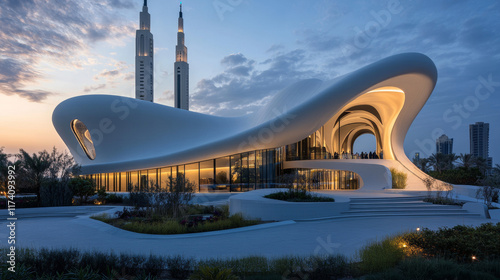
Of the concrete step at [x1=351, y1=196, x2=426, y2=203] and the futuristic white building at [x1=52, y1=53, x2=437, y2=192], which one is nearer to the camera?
the concrete step at [x1=351, y1=196, x2=426, y2=203]

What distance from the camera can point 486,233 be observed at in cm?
701

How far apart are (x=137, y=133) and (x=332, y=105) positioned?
18.1 metres

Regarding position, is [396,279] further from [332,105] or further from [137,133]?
[137,133]

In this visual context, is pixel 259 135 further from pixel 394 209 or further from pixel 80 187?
pixel 80 187

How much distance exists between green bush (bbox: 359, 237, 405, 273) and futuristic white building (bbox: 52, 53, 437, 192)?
1608 centimetres

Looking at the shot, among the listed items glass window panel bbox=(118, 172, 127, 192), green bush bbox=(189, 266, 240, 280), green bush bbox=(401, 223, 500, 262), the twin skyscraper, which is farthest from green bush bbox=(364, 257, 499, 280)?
the twin skyscraper

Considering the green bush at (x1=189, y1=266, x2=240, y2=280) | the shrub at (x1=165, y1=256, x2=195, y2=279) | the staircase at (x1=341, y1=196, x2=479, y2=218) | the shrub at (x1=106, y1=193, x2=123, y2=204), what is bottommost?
the shrub at (x1=106, y1=193, x2=123, y2=204)

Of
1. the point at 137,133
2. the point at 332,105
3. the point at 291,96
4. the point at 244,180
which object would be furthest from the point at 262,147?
the point at 137,133

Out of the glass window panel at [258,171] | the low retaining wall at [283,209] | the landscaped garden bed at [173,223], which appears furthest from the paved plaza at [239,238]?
the glass window panel at [258,171]

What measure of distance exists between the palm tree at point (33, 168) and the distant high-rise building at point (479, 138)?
148 m

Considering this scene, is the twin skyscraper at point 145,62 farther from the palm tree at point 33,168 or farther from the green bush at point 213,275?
the green bush at point 213,275

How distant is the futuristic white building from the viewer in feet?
73.0

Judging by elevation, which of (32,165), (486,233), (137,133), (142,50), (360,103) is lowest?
(486,233)

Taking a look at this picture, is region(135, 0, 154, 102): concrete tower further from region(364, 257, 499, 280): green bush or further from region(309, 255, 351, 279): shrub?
region(364, 257, 499, 280): green bush
